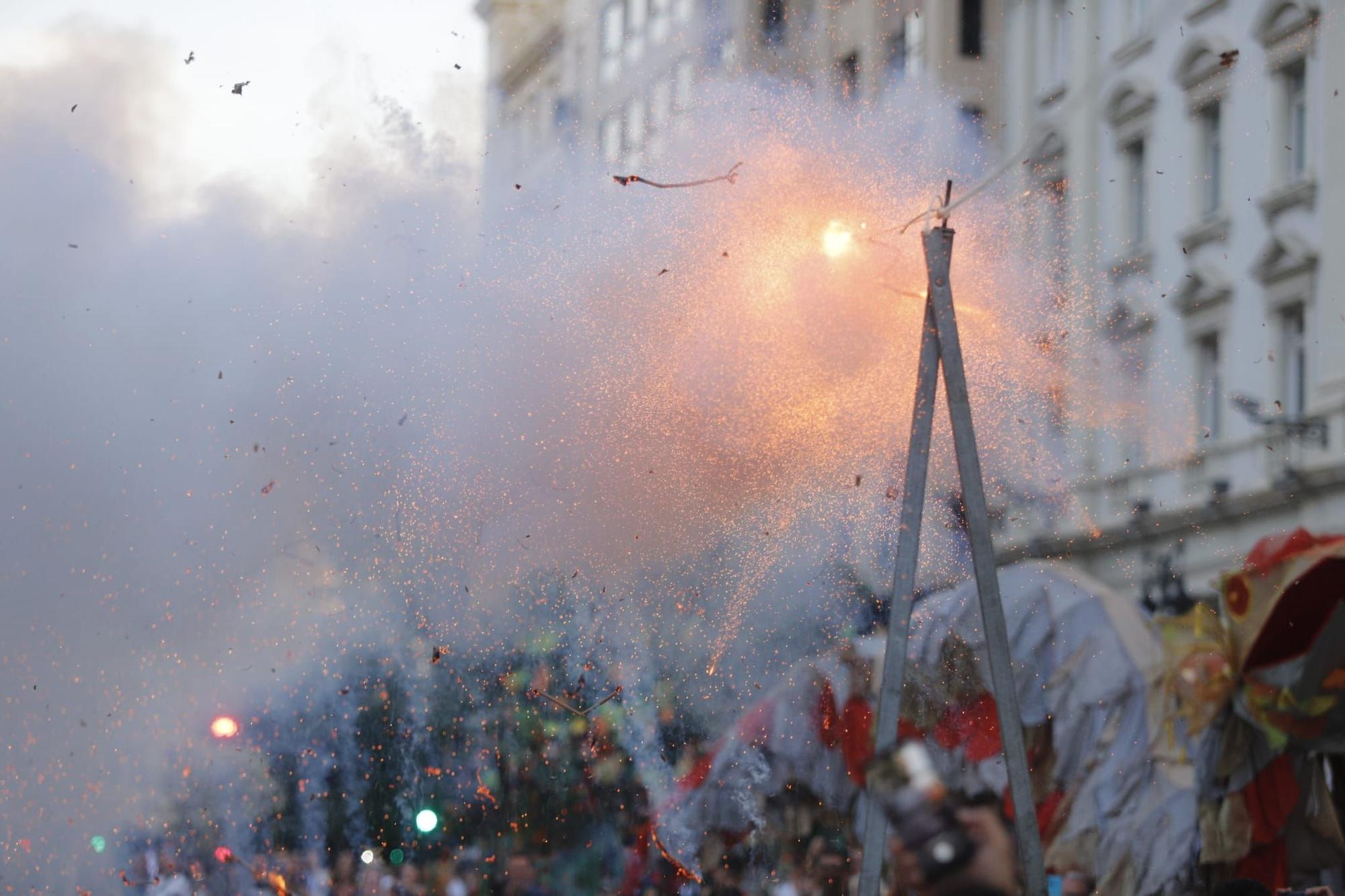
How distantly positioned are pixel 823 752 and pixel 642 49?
174 inches

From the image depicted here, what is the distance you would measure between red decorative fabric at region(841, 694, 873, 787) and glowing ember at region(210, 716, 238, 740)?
4.05 meters

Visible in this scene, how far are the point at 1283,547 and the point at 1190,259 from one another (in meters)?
4.97

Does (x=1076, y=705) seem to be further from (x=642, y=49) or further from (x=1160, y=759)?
(x=642, y=49)

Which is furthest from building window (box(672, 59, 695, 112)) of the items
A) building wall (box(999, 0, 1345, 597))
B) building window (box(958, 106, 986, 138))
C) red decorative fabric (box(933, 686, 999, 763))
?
red decorative fabric (box(933, 686, 999, 763))

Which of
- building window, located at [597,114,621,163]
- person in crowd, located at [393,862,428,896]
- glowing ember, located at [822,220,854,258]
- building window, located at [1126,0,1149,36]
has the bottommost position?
person in crowd, located at [393,862,428,896]

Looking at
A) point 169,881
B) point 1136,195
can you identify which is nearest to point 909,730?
point 169,881

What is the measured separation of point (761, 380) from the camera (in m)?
10.1

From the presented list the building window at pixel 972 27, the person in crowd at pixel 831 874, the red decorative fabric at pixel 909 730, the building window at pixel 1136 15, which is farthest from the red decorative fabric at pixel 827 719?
the building window at pixel 1136 15

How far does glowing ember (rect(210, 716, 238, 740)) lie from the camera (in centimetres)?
1187

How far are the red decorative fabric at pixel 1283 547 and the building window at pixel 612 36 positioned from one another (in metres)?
4.76

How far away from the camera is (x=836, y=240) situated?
9758 millimetres

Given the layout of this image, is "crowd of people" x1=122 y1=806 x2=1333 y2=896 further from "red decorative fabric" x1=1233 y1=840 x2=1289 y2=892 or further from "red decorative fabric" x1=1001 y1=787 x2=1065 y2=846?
"red decorative fabric" x1=1233 y1=840 x2=1289 y2=892

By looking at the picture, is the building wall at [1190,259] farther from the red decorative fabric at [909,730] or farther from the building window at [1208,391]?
the red decorative fabric at [909,730]

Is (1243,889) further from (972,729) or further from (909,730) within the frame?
(972,729)
